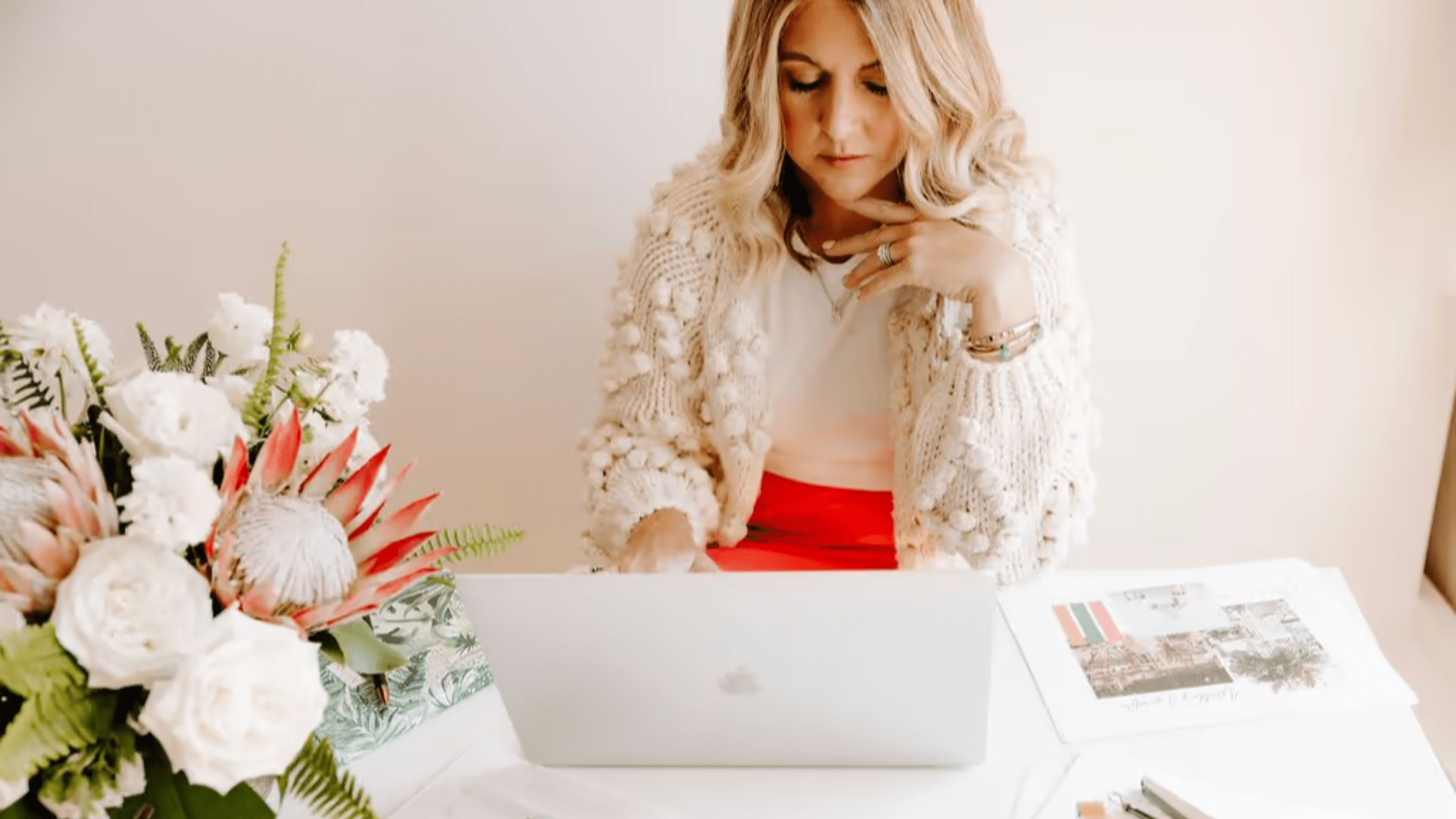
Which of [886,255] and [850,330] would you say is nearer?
[886,255]

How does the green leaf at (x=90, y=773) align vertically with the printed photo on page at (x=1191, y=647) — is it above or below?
above

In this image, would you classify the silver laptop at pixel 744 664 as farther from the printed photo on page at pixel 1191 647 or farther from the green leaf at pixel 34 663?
the green leaf at pixel 34 663

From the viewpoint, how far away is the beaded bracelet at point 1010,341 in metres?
1.31

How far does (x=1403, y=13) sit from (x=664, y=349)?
1.00m

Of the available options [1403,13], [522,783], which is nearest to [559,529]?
[522,783]

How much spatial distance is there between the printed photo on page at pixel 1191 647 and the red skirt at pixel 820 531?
31cm

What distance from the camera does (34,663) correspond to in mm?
622

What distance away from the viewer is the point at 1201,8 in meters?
1.51

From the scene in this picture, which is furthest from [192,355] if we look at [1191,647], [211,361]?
[1191,647]

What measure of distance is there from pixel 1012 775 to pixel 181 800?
0.61 meters

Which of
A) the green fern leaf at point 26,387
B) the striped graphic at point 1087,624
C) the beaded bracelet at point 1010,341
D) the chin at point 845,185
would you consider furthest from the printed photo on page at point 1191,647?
the green fern leaf at point 26,387

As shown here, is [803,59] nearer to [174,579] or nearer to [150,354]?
[150,354]

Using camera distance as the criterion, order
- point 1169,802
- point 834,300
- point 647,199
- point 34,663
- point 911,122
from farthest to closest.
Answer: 1. point 647,199
2. point 834,300
3. point 911,122
4. point 1169,802
5. point 34,663

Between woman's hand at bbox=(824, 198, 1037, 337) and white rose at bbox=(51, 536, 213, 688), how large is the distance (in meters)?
0.87
